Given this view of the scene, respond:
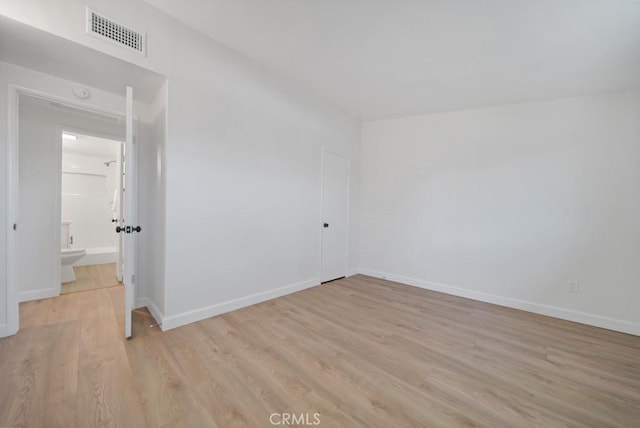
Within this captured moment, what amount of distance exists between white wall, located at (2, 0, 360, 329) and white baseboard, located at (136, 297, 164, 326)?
0.18 m

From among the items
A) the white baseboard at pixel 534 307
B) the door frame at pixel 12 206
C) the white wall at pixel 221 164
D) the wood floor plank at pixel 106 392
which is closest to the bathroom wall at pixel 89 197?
the door frame at pixel 12 206

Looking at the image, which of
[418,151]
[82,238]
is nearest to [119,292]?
[82,238]

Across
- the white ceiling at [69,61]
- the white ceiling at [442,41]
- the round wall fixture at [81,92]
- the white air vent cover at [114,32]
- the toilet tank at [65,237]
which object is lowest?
the toilet tank at [65,237]

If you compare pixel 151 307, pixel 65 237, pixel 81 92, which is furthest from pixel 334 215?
pixel 65 237

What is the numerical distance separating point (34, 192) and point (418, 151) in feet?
16.6

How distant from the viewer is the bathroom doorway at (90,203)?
441 cm

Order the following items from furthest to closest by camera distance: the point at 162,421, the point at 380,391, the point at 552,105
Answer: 1. the point at 552,105
2. the point at 380,391
3. the point at 162,421

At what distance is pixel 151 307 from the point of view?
8.62 ft

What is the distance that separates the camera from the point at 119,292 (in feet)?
10.5

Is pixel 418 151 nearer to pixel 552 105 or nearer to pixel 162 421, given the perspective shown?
pixel 552 105

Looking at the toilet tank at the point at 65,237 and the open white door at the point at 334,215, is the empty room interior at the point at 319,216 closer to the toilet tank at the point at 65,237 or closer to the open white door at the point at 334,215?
the open white door at the point at 334,215

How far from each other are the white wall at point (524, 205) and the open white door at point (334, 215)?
691 mm

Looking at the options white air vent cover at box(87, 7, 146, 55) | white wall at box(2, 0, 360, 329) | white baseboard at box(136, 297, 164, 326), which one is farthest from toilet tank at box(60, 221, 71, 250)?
white air vent cover at box(87, 7, 146, 55)

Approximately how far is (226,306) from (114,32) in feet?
8.49
